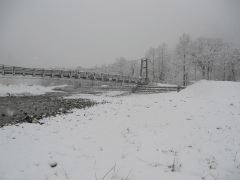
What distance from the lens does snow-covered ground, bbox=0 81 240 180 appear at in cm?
520

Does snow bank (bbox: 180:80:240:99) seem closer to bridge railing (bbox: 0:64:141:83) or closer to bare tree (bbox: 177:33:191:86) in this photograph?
bridge railing (bbox: 0:64:141:83)

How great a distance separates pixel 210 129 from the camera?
29.6 feet

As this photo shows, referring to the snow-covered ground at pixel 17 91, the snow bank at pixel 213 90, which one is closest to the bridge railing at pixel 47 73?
the snow-covered ground at pixel 17 91

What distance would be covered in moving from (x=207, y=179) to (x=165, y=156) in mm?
1630

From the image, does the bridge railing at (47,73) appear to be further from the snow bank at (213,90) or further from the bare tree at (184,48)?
the snow bank at (213,90)

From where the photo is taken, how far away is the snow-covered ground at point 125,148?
17.1 ft

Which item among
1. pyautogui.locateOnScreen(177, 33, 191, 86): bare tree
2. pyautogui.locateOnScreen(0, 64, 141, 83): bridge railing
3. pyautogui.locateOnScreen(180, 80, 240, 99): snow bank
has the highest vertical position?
pyautogui.locateOnScreen(177, 33, 191, 86): bare tree

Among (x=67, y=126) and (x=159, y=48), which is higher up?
(x=159, y=48)

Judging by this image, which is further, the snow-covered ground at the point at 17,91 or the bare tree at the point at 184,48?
the bare tree at the point at 184,48

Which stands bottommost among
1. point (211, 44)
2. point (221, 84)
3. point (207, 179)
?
point (207, 179)

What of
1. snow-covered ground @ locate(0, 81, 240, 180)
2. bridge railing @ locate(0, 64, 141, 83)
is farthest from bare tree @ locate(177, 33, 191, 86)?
snow-covered ground @ locate(0, 81, 240, 180)

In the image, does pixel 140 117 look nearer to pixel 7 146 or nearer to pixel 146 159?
pixel 146 159

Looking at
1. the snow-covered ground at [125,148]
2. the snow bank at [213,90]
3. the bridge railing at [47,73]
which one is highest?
the bridge railing at [47,73]

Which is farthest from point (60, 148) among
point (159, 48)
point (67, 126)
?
point (159, 48)
